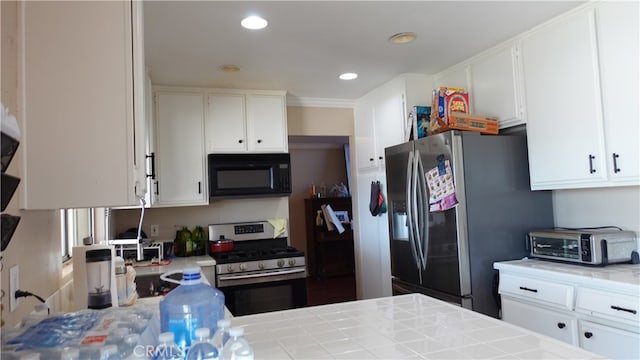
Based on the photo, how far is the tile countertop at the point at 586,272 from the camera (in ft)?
6.43

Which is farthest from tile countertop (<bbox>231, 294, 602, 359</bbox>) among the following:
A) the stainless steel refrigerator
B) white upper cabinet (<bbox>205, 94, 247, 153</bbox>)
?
white upper cabinet (<bbox>205, 94, 247, 153</bbox>)

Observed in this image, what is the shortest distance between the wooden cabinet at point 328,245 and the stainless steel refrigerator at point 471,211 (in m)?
3.67

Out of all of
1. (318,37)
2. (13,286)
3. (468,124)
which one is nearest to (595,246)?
(468,124)

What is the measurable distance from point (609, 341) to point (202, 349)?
2.01 metres

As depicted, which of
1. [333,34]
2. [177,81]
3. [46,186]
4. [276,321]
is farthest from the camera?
[177,81]

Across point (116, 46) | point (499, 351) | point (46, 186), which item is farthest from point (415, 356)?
point (116, 46)

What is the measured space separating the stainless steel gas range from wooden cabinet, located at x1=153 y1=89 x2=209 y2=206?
548 millimetres

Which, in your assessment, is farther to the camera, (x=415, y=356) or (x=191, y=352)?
(x=415, y=356)

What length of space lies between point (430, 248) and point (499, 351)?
6.06 ft

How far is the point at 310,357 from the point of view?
111cm

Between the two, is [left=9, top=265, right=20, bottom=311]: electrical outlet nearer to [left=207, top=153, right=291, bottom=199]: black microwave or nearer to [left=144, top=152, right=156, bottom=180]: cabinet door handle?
[left=144, top=152, right=156, bottom=180]: cabinet door handle

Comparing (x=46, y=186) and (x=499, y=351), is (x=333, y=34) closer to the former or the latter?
(x=46, y=186)

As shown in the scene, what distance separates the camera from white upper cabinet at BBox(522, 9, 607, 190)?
7.69 feet

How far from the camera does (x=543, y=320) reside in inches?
92.5
